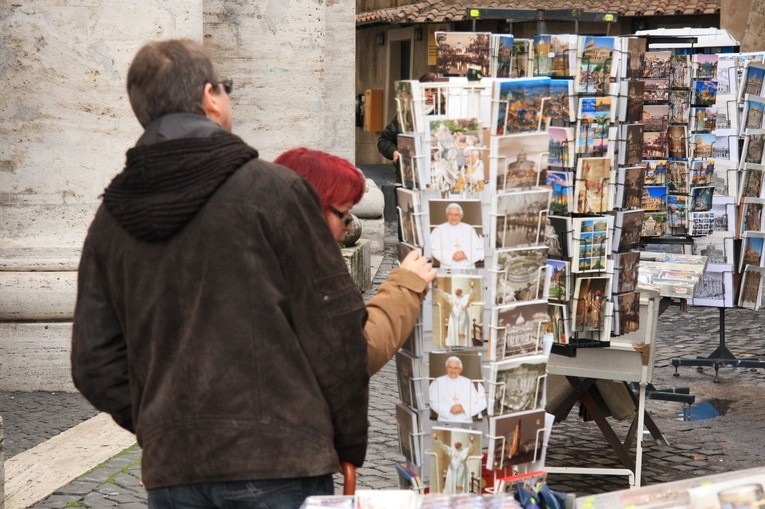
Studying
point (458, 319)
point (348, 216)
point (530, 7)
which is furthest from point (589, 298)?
point (530, 7)

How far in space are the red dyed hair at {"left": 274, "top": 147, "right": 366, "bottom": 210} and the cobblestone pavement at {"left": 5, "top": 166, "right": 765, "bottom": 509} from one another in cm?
255

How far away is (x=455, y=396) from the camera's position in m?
3.69

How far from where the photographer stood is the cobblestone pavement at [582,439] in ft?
18.5

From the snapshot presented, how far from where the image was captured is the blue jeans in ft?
8.78

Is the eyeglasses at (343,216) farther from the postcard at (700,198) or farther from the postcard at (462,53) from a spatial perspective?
the postcard at (700,198)

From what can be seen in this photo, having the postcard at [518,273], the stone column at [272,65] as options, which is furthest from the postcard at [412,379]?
the stone column at [272,65]

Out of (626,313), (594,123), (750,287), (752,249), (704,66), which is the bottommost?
(750,287)

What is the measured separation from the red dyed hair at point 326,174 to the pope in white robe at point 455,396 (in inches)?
28.5

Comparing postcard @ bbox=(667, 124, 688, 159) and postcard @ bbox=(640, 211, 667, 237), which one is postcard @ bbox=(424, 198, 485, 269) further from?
postcard @ bbox=(640, 211, 667, 237)

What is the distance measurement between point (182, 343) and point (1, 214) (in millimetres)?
5484

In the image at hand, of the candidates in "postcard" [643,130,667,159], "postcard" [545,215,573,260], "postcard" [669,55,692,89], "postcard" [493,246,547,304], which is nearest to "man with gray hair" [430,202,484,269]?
"postcard" [493,246,547,304]

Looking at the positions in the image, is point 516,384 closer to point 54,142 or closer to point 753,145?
point 54,142

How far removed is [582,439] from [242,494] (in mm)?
4597

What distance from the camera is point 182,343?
2.66m
